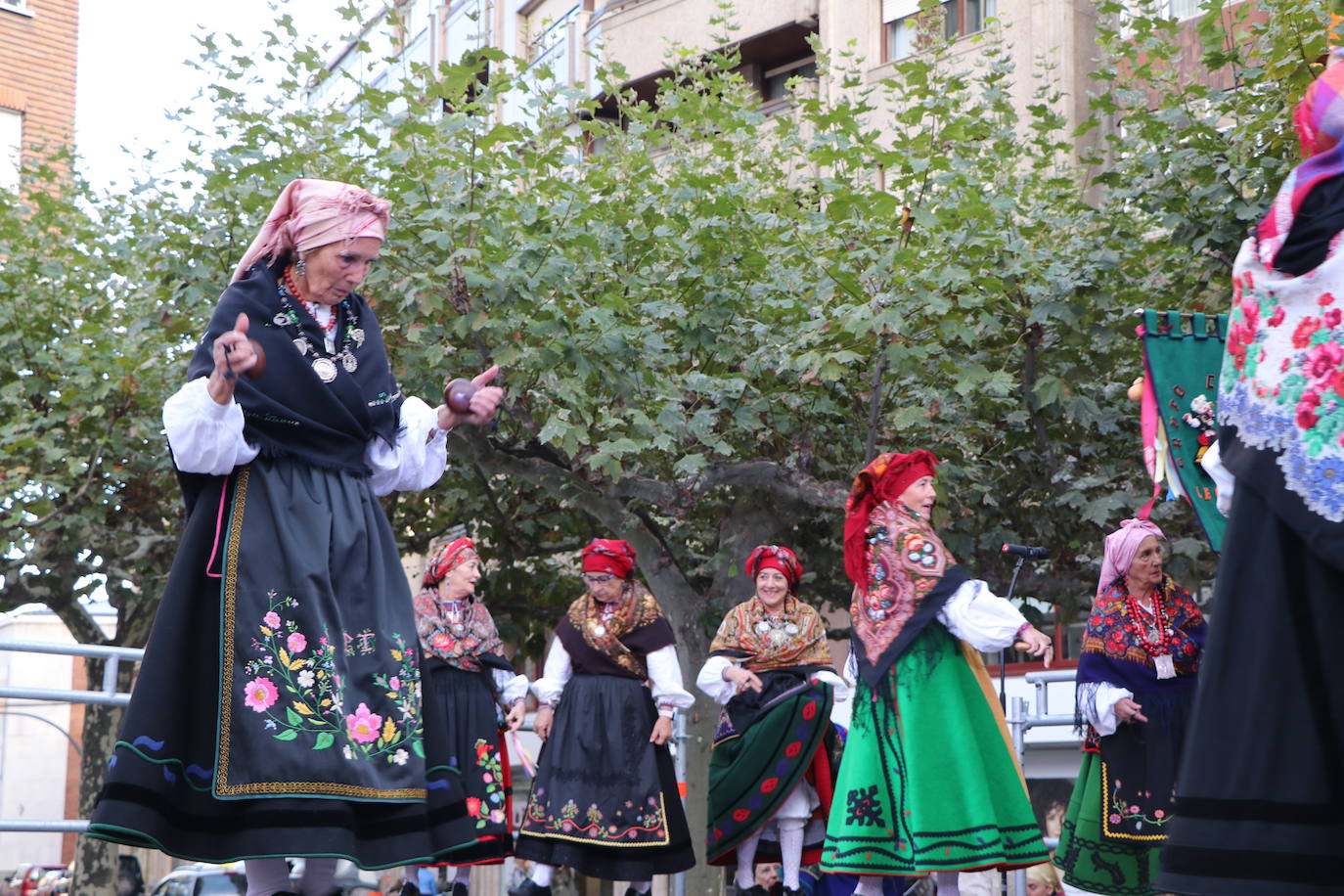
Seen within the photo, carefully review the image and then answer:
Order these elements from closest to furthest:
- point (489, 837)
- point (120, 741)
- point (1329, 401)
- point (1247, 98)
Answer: point (1329, 401), point (120, 741), point (489, 837), point (1247, 98)

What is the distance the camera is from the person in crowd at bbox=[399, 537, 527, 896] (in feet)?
26.0

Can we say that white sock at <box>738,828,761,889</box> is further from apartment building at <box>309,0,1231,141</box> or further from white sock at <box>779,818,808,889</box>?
apartment building at <box>309,0,1231,141</box>

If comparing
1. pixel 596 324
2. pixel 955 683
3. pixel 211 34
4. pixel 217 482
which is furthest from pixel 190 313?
pixel 217 482

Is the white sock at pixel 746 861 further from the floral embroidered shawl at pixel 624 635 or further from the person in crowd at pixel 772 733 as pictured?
the floral embroidered shawl at pixel 624 635

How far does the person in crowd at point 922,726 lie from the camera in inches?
236

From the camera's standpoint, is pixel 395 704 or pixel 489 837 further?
pixel 489 837

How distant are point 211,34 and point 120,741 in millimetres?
7859

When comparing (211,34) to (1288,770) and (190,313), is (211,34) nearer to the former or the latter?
(190,313)

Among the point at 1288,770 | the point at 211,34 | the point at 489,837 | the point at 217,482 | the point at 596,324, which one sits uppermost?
the point at 211,34

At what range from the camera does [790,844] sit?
812 centimetres

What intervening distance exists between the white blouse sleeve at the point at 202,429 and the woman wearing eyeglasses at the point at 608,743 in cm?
466

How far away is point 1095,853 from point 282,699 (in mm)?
4487

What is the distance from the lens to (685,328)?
401 inches

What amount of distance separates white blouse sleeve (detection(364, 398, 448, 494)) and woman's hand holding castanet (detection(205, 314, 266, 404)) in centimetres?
52
